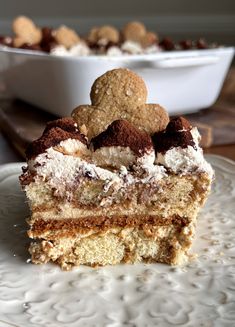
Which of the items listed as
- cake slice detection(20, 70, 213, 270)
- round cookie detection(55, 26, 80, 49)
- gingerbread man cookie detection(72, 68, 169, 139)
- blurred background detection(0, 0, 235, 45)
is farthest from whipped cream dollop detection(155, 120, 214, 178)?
blurred background detection(0, 0, 235, 45)

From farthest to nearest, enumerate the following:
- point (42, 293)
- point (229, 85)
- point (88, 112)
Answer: point (229, 85), point (88, 112), point (42, 293)

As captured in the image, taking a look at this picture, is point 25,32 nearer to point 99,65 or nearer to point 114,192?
point 99,65

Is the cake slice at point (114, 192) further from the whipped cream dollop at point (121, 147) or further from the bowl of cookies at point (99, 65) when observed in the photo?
the bowl of cookies at point (99, 65)

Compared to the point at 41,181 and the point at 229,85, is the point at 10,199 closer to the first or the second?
the point at 41,181

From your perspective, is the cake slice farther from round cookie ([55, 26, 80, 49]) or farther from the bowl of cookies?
round cookie ([55, 26, 80, 49])

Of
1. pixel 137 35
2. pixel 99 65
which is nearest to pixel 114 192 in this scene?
pixel 99 65

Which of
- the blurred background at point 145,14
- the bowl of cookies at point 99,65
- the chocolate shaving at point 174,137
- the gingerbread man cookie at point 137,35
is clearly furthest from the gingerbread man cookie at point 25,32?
the blurred background at point 145,14

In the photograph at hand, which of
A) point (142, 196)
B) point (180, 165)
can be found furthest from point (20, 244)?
point (180, 165)
